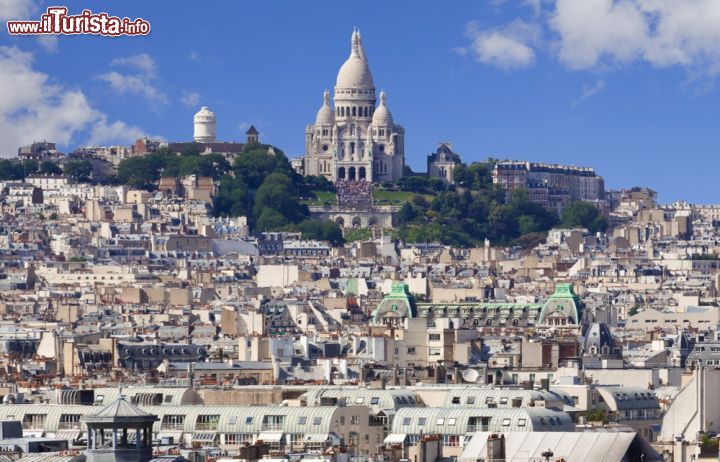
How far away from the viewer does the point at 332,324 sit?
364 feet

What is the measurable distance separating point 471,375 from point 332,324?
1965 inches

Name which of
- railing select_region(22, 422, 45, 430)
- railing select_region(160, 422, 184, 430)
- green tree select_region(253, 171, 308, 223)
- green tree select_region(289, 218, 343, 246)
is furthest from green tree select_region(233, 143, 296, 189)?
railing select_region(22, 422, 45, 430)

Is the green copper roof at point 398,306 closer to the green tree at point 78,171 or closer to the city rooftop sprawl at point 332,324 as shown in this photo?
the city rooftop sprawl at point 332,324

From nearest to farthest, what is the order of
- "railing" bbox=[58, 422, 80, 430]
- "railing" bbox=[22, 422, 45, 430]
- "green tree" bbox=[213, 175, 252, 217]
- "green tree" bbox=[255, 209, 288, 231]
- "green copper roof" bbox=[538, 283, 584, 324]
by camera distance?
"railing" bbox=[58, 422, 80, 430] → "railing" bbox=[22, 422, 45, 430] → "green copper roof" bbox=[538, 283, 584, 324] → "green tree" bbox=[255, 209, 288, 231] → "green tree" bbox=[213, 175, 252, 217]

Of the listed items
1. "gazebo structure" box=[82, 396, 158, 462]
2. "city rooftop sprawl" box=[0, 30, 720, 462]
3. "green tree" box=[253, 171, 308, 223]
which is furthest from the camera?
"green tree" box=[253, 171, 308, 223]

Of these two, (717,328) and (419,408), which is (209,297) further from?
(419,408)

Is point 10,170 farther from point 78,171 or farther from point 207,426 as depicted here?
point 207,426

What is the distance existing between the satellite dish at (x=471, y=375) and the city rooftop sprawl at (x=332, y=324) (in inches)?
2.5

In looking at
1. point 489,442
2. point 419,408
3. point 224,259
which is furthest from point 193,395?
point 224,259

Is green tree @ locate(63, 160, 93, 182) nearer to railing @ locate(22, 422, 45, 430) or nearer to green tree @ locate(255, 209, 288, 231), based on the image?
green tree @ locate(255, 209, 288, 231)

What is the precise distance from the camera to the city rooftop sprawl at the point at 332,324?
146ft

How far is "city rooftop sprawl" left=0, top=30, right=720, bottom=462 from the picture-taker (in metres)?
44.6

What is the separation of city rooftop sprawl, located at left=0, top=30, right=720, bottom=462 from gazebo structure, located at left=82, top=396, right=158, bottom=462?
0.02 meters

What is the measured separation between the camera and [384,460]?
128ft
